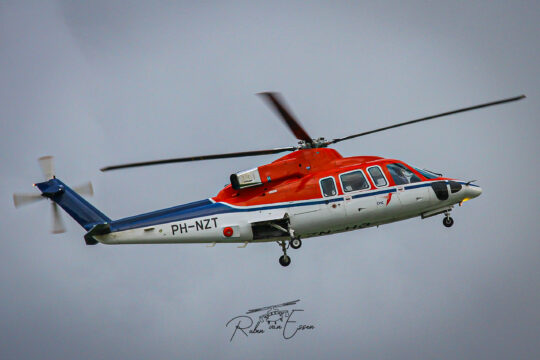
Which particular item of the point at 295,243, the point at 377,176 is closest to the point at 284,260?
the point at 295,243

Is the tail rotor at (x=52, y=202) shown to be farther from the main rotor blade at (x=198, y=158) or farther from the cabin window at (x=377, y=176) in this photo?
Answer: the cabin window at (x=377, y=176)

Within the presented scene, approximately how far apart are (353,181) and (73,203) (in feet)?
34.2

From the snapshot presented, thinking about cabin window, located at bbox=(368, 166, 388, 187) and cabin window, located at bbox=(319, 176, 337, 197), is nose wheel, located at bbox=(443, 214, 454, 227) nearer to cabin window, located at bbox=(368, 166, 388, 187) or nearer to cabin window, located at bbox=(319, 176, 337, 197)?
cabin window, located at bbox=(368, 166, 388, 187)

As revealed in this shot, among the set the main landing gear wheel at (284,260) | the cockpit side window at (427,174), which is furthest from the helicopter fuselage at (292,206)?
the main landing gear wheel at (284,260)

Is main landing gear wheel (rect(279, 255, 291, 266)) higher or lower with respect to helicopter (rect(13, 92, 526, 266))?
lower

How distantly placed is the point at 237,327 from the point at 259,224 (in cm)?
660

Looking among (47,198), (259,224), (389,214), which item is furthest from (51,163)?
(389,214)

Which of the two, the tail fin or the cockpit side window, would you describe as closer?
the tail fin

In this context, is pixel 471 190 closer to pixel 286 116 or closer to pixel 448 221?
pixel 448 221

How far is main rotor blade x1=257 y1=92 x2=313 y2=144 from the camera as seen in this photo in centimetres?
2356

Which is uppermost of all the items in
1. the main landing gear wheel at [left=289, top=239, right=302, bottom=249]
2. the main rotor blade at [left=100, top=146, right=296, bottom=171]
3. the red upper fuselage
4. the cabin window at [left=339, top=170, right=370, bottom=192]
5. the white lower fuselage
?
the main rotor blade at [left=100, top=146, right=296, bottom=171]

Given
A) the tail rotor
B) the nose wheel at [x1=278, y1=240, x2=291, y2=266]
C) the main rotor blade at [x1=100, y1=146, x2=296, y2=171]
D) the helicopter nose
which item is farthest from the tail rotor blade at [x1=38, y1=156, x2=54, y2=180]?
the helicopter nose

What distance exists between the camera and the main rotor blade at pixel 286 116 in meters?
23.6

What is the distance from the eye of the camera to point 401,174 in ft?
94.2
